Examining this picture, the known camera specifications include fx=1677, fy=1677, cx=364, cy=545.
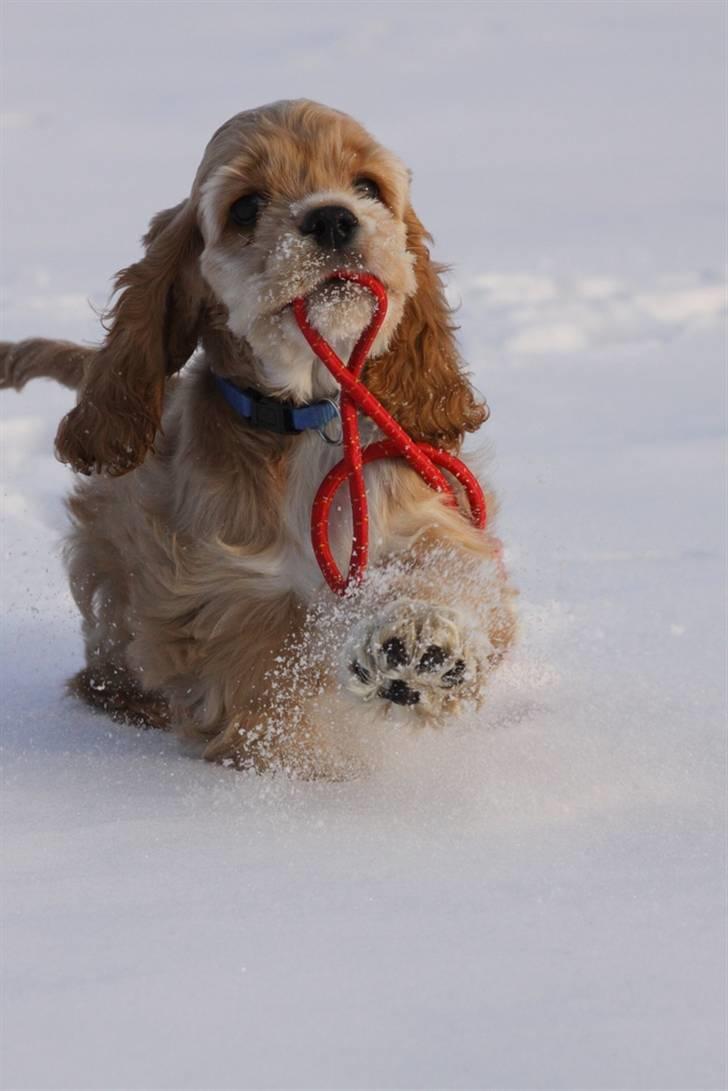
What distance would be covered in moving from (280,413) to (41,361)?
52.6 inches

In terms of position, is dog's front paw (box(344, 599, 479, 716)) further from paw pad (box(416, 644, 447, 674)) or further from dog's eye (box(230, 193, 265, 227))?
dog's eye (box(230, 193, 265, 227))

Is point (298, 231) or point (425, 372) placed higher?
point (298, 231)

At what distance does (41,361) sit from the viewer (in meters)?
4.44

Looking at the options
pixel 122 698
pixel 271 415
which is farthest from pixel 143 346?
pixel 122 698

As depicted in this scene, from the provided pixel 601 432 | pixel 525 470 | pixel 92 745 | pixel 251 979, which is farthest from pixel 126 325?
pixel 601 432

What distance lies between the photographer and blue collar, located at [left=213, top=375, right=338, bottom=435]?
3318 millimetres

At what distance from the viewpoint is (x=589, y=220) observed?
11.7 metres

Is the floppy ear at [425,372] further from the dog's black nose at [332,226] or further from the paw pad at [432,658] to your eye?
the paw pad at [432,658]

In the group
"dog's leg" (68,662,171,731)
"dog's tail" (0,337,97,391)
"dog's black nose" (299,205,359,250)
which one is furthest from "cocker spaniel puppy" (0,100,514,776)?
"dog's tail" (0,337,97,391)

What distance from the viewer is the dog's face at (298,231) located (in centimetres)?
308

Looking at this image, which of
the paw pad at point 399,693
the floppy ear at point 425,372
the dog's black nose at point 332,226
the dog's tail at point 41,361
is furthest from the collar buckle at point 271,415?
the dog's tail at point 41,361

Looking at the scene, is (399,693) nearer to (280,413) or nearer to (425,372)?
(280,413)

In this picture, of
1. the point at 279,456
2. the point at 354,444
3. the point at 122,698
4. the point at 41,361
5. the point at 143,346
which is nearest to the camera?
the point at 354,444

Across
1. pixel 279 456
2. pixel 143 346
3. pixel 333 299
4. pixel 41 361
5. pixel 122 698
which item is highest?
pixel 333 299
